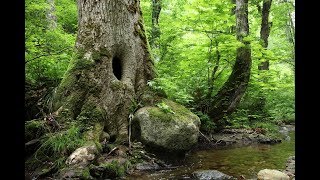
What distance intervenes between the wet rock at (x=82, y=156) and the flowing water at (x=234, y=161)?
81 cm

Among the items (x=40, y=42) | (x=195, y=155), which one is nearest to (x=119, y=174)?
(x=195, y=155)

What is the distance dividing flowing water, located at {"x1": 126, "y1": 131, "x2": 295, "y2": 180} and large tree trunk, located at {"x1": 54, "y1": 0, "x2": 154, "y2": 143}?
4.94 ft

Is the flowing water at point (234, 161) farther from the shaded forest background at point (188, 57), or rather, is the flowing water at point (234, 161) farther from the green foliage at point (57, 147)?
the shaded forest background at point (188, 57)

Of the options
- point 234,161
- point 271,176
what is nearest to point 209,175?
point 271,176

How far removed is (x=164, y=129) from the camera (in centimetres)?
645

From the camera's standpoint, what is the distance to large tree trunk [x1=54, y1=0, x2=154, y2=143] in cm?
654

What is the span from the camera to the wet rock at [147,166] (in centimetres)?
609

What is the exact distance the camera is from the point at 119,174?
5477mm

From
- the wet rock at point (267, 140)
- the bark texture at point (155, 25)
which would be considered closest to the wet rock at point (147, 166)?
the wet rock at point (267, 140)

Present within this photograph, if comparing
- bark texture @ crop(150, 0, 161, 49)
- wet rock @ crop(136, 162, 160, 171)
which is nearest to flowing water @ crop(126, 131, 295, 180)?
wet rock @ crop(136, 162, 160, 171)

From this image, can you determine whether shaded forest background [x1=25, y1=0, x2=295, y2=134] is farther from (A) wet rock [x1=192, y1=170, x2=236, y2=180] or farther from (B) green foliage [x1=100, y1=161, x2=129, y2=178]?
(A) wet rock [x1=192, y1=170, x2=236, y2=180]

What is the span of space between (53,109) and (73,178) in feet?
6.82

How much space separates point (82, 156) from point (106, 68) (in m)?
2.37
